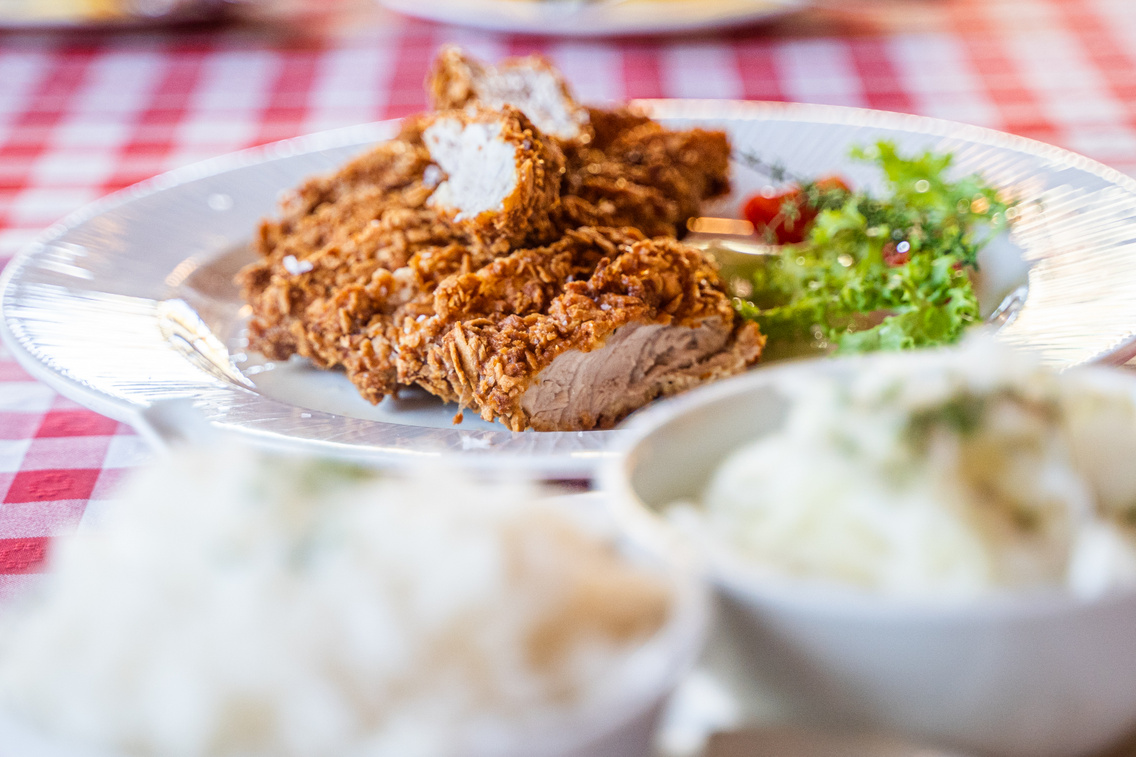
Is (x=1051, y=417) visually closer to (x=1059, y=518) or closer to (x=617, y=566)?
(x=1059, y=518)

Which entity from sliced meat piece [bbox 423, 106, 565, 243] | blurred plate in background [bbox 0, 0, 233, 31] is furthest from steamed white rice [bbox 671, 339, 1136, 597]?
blurred plate in background [bbox 0, 0, 233, 31]

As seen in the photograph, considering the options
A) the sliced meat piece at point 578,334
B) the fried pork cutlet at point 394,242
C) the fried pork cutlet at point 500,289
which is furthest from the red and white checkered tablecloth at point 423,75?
the sliced meat piece at point 578,334

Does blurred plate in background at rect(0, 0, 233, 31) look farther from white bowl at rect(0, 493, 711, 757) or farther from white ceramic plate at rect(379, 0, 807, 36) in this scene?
white bowl at rect(0, 493, 711, 757)

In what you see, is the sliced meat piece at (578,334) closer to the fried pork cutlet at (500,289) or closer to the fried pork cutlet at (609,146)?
the fried pork cutlet at (500,289)

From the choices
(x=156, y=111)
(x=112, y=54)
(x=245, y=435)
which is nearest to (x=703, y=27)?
(x=156, y=111)

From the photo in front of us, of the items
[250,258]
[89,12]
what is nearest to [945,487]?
[250,258]

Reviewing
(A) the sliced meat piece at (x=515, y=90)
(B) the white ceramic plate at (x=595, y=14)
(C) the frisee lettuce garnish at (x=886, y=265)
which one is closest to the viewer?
(C) the frisee lettuce garnish at (x=886, y=265)
